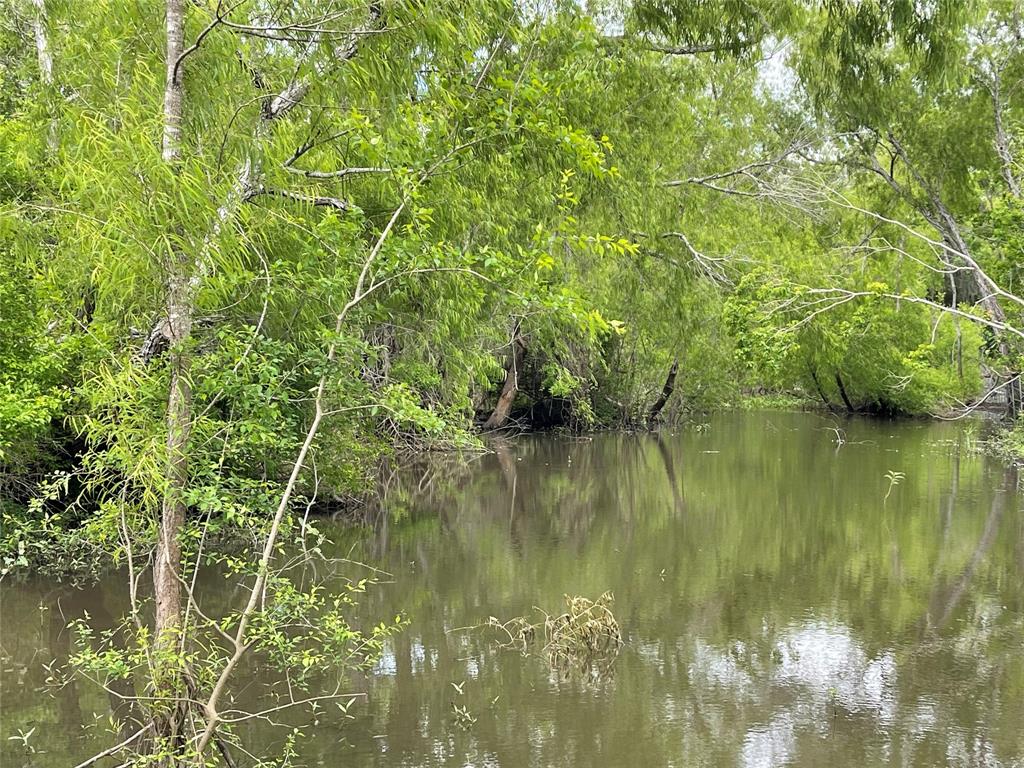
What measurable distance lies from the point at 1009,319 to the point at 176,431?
656 inches

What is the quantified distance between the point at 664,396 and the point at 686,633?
17.1 metres

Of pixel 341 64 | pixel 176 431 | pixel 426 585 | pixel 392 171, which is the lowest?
pixel 426 585

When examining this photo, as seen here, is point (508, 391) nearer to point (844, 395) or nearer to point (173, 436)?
point (844, 395)

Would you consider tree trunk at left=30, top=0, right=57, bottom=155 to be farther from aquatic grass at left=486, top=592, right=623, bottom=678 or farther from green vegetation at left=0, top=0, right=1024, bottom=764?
aquatic grass at left=486, top=592, right=623, bottom=678

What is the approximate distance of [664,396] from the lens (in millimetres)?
23578

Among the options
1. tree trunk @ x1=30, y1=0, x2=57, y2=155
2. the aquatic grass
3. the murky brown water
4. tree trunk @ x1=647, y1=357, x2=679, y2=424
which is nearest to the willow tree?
tree trunk @ x1=30, y1=0, x2=57, y2=155

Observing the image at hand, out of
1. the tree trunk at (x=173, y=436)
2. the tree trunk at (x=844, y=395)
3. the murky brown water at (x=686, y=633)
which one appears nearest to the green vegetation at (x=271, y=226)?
the tree trunk at (x=173, y=436)

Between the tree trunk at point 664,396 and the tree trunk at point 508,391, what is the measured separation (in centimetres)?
413

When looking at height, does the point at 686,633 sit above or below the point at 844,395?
A: below

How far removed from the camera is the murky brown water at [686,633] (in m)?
4.86

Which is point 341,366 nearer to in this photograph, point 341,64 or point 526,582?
point 341,64

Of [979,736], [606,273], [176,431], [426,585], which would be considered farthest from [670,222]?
[176,431]

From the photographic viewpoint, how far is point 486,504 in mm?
12688

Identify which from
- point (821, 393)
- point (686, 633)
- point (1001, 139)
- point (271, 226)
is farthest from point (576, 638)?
point (821, 393)
